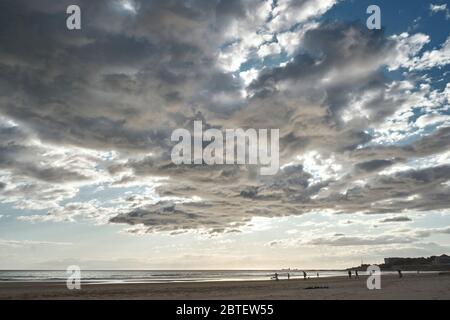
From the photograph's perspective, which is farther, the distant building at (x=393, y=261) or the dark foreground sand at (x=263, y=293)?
the distant building at (x=393, y=261)

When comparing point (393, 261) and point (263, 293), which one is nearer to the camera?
point (263, 293)

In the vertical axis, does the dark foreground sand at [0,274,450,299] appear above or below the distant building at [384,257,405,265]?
above

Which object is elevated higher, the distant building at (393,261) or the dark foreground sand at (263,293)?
the dark foreground sand at (263,293)

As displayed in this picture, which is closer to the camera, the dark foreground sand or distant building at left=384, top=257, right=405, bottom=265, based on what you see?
the dark foreground sand
